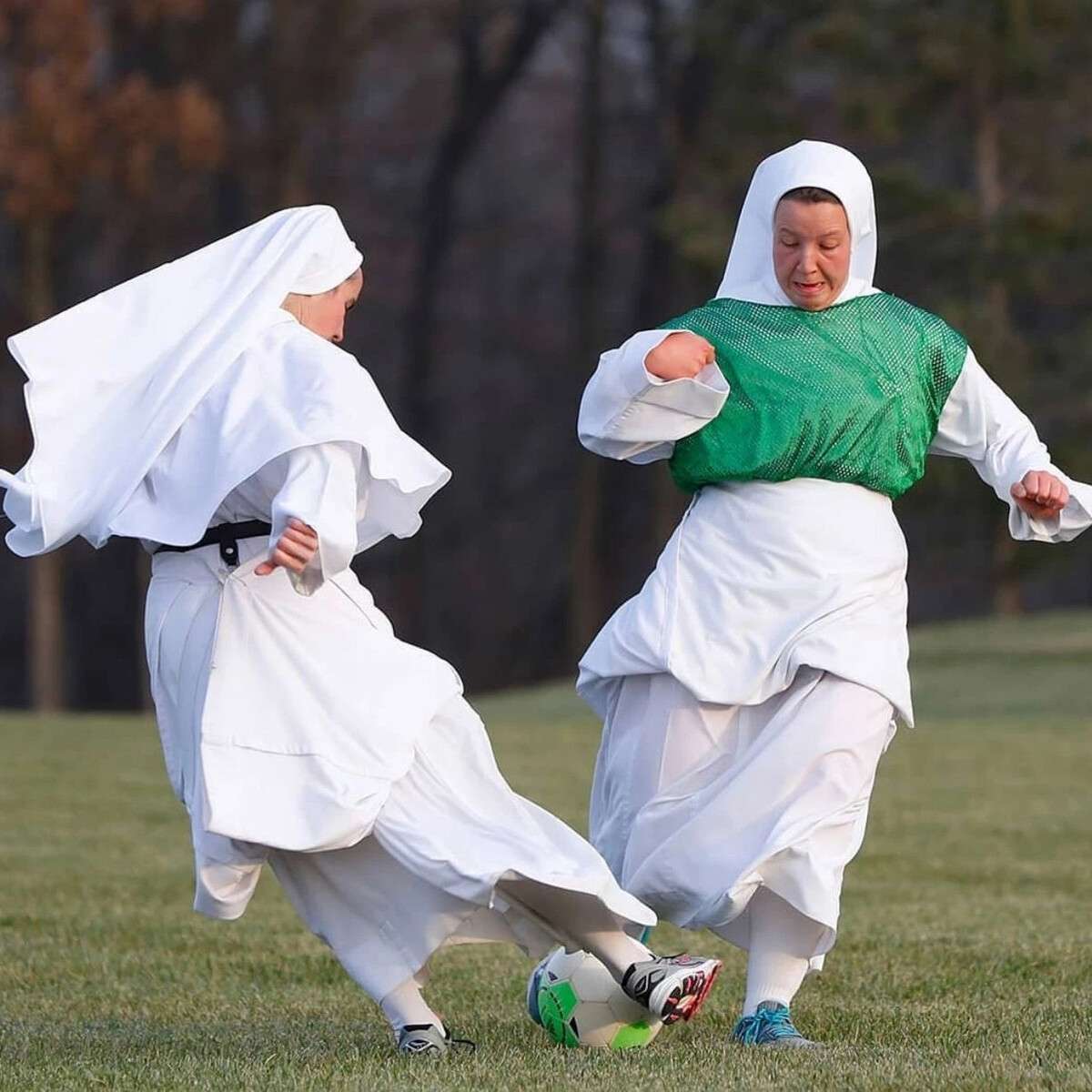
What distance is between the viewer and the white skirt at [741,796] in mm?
5320

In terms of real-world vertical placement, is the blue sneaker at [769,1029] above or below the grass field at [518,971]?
above

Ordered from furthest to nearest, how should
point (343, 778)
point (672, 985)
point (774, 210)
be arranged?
1. point (774, 210)
2. point (672, 985)
3. point (343, 778)

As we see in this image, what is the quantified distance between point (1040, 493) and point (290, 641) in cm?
178

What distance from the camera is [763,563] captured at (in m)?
Answer: 5.55

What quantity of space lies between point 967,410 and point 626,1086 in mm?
1914

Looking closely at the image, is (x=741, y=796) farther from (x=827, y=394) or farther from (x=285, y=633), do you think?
(x=285, y=633)

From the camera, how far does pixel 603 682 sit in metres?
5.79

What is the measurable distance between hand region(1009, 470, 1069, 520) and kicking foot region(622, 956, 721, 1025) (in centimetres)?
131

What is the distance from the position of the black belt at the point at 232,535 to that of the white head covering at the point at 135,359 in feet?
0.67

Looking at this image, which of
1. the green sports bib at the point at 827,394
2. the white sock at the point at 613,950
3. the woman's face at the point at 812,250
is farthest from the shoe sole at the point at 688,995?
the woman's face at the point at 812,250

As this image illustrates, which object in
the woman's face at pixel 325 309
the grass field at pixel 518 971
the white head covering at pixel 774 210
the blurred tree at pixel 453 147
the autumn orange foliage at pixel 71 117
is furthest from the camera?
the blurred tree at pixel 453 147

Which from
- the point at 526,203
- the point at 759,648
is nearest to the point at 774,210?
the point at 759,648

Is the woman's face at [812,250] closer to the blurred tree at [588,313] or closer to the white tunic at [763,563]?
the white tunic at [763,563]

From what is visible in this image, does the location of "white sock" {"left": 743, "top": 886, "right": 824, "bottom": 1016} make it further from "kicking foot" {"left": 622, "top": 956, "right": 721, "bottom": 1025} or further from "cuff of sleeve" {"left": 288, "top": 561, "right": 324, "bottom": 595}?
"cuff of sleeve" {"left": 288, "top": 561, "right": 324, "bottom": 595}
